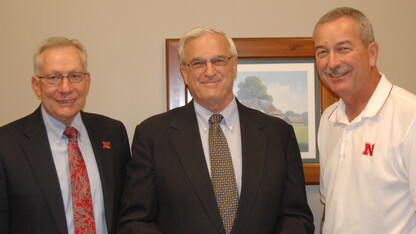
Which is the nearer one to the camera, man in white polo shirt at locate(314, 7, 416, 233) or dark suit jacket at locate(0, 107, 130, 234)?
man in white polo shirt at locate(314, 7, 416, 233)

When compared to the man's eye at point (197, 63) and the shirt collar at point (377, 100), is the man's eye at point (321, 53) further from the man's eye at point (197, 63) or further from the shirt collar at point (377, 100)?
the man's eye at point (197, 63)

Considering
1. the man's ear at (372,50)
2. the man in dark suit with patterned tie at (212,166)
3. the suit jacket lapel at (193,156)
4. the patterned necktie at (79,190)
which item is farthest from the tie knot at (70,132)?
the man's ear at (372,50)

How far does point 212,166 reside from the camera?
201cm

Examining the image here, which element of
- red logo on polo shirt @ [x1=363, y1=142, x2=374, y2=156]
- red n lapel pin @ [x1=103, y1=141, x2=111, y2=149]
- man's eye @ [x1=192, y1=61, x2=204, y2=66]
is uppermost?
man's eye @ [x1=192, y1=61, x2=204, y2=66]

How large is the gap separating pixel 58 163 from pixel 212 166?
78 centimetres

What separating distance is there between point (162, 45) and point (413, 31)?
1818 millimetres

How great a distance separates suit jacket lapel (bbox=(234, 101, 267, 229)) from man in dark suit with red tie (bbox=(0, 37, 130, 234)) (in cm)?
70

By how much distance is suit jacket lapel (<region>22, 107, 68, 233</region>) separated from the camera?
1.92 metres

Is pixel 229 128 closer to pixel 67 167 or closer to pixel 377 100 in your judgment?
pixel 377 100

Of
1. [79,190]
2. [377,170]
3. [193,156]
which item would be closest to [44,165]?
[79,190]

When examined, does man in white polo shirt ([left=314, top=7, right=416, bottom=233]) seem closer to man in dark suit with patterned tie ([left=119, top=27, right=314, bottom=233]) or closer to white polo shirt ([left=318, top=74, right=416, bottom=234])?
white polo shirt ([left=318, top=74, right=416, bottom=234])

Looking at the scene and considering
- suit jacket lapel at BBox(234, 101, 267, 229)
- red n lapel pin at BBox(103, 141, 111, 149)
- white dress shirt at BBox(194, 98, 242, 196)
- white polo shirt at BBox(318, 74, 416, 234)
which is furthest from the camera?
red n lapel pin at BBox(103, 141, 111, 149)

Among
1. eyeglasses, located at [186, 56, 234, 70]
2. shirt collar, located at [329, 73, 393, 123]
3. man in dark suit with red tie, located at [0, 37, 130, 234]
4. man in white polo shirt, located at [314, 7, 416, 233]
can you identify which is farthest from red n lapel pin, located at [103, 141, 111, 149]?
shirt collar, located at [329, 73, 393, 123]

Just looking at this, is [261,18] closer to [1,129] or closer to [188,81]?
[188,81]
